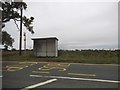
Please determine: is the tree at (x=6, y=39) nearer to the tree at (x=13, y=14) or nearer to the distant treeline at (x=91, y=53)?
the tree at (x=13, y=14)

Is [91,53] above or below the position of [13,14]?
below

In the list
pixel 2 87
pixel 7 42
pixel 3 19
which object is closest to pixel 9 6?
pixel 3 19

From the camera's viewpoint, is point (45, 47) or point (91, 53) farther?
point (91, 53)

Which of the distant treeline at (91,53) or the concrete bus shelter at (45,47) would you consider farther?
the distant treeline at (91,53)

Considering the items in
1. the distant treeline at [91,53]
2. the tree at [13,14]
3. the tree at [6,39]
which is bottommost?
the distant treeline at [91,53]

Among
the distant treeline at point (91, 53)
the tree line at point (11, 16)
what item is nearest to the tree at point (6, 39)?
the tree line at point (11, 16)

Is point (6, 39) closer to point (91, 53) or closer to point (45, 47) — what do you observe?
point (45, 47)

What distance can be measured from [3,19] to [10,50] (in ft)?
14.1

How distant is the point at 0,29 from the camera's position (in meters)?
26.6

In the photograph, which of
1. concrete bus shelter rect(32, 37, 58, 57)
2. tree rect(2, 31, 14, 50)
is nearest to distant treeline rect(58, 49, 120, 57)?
concrete bus shelter rect(32, 37, 58, 57)

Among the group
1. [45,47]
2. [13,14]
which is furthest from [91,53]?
[13,14]

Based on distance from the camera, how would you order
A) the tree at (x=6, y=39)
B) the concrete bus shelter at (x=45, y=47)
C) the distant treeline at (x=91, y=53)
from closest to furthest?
the concrete bus shelter at (x=45, y=47)
the distant treeline at (x=91, y=53)
the tree at (x=6, y=39)

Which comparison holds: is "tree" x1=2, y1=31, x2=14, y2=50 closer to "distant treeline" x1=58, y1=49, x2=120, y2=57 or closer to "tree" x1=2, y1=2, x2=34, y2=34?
"tree" x1=2, y1=2, x2=34, y2=34

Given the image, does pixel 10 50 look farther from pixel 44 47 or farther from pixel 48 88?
pixel 48 88
